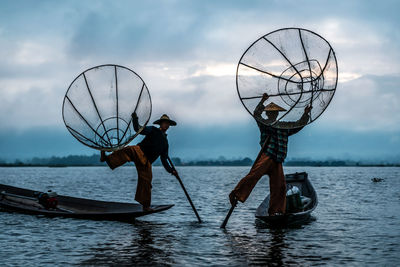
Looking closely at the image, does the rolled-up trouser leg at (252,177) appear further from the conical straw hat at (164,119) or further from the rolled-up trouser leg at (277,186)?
the conical straw hat at (164,119)

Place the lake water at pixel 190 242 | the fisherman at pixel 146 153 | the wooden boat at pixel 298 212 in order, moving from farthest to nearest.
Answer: the fisherman at pixel 146 153, the wooden boat at pixel 298 212, the lake water at pixel 190 242

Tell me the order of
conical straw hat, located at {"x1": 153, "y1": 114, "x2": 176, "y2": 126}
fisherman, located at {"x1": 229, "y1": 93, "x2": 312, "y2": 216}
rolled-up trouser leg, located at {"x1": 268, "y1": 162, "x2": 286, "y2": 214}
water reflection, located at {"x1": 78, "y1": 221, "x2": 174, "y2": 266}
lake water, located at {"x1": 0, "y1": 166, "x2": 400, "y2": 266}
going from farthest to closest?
conical straw hat, located at {"x1": 153, "y1": 114, "x2": 176, "y2": 126}, rolled-up trouser leg, located at {"x1": 268, "y1": 162, "x2": 286, "y2": 214}, fisherman, located at {"x1": 229, "y1": 93, "x2": 312, "y2": 216}, lake water, located at {"x1": 0, "y1": 166, "x2": 400, "y2": 266}, water reflection, located at {"x1": 78, "y1": 221, "x2": 174, "y2": 266}

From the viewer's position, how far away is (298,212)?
10.8 m

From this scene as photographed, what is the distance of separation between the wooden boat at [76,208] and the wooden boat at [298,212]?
2.35 meters

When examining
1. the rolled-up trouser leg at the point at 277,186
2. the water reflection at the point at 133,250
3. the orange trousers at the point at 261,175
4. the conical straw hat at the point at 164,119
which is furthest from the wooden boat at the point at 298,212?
the conical straw hat at the point at 164,119

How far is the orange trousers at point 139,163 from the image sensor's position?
32.3 ft

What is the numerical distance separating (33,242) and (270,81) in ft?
18.1

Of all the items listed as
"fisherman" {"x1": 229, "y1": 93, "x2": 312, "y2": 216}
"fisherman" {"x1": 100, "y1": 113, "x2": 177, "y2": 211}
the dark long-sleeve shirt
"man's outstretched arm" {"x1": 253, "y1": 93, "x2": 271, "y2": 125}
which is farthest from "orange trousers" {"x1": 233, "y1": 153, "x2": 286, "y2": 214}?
the dark long-sleeve shirt

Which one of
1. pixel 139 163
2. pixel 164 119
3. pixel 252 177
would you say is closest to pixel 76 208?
pixel 139 163

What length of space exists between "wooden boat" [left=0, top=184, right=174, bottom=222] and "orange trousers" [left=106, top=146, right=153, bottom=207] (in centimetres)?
49

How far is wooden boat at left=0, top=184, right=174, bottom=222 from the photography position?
1102cm

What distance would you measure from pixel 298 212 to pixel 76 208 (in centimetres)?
605

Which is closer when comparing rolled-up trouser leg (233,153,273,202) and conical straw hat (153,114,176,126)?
rolled-up trouser leg (233,153,273,202)

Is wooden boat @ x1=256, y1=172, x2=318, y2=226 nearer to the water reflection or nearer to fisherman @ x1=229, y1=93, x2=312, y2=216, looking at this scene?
fisherman @ x1=229, y1=93, x2=312, y2=216
